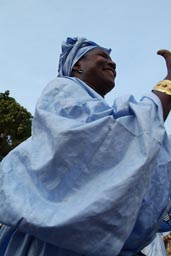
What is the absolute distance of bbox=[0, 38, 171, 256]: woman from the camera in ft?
4.73

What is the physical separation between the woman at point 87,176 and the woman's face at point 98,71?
31 cm

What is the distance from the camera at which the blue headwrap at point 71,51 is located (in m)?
2.34

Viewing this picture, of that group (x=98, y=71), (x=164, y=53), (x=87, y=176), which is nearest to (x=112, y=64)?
(x=98, y=71)

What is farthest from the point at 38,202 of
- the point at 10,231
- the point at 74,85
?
the point at 74,85

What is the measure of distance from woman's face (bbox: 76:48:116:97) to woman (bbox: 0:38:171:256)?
31 centimetres

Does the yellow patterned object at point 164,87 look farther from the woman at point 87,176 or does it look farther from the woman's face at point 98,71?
the woman's face at point 98,71

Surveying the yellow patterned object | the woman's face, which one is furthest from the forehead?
the yellow patterned object

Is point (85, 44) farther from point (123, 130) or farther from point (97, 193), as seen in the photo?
point (97, 193)

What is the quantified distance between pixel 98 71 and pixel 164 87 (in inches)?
20.7

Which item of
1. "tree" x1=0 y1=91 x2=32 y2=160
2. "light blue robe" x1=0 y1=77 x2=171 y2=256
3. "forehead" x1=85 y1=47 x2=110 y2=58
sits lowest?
"tree" x1=0 y1=91 x2=32 y2=160

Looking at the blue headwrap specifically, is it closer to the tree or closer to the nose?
the nose

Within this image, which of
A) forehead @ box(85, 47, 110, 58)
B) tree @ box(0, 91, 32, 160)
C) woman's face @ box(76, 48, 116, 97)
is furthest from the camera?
tree @ box(0, 91, 32, 160)

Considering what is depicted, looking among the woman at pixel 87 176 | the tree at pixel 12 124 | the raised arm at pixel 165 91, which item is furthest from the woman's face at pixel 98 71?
the tree at pixel 12 124

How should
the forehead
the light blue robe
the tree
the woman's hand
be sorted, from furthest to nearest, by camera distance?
the tree, the forehead, the woman's hand, the light blue robe
